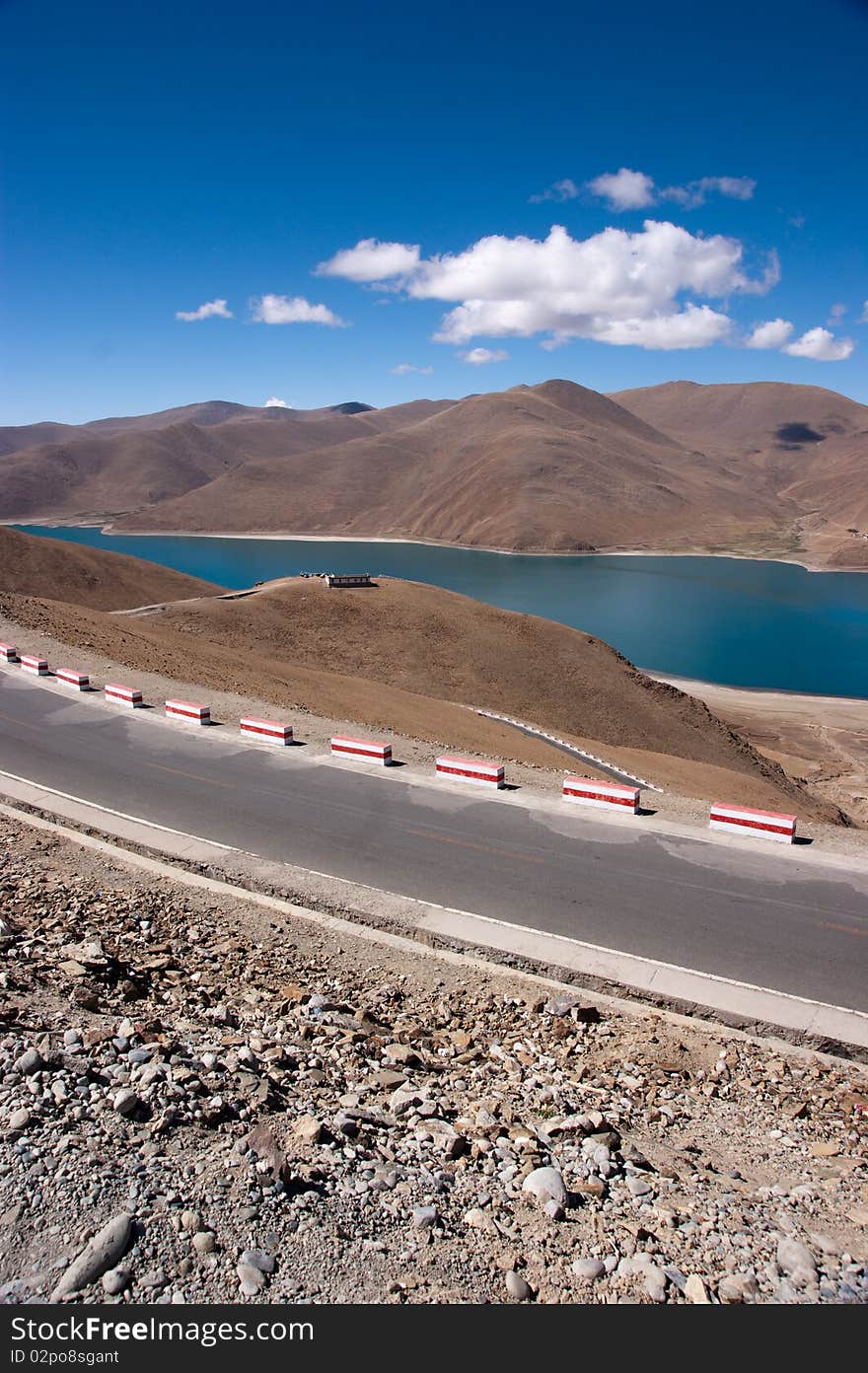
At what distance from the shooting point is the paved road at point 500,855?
593 inches

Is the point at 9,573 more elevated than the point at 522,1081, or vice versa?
the point at 9,573

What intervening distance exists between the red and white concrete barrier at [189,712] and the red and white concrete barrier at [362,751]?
545cm

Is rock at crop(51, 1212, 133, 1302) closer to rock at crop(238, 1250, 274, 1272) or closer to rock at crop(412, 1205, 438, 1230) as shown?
rock at crop(238, 1250, 274, 1272)

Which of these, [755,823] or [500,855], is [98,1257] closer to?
[500,855]

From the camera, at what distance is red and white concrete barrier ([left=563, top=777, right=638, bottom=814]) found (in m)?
21.0

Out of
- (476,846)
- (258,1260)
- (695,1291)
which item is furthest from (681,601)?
(258,1260)

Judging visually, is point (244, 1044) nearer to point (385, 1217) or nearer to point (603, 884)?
point (385, 1217)

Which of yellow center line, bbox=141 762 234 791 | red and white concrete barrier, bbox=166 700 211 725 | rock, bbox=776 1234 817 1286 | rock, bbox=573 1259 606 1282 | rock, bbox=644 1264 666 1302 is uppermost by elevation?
red and white concrete barrier, bbox=166 700 211 725

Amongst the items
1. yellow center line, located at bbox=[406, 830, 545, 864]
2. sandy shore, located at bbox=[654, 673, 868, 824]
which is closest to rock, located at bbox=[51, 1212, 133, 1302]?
yellow center line, located at bbox=[406, 830, 545, 864]

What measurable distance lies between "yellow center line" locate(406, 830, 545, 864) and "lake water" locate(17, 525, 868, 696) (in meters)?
73.7

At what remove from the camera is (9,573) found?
269ft

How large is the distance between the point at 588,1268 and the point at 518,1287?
71cm

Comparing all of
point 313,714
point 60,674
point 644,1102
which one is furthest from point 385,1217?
point 60,674

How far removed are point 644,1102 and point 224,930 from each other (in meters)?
7.80
